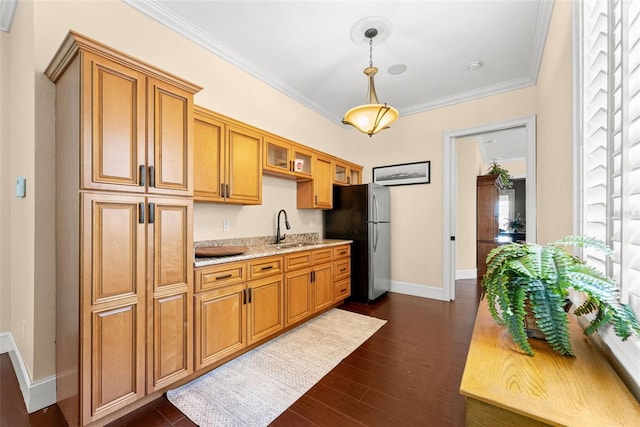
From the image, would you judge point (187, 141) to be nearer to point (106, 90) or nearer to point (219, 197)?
point (106, 90)

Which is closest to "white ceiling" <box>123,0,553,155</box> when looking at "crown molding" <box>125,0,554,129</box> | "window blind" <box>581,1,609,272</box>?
"crown molding" <box>125,0,554,129</box>

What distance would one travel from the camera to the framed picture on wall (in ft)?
13.8

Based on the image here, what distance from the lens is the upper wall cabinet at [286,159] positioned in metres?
3.08

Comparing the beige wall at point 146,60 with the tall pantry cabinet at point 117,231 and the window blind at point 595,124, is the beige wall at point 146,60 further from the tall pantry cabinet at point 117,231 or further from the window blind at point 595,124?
the window blind at point 595,124

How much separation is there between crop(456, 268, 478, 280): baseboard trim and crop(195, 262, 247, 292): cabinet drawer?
472cm

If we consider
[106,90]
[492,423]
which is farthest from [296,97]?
[492,423]

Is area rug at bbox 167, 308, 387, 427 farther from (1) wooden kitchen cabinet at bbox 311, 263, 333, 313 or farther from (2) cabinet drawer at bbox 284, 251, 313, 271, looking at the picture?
→ (2) cabinet drawer at bbox 284, 251, 313, 271

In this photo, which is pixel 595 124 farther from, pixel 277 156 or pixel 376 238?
pixel 376 238

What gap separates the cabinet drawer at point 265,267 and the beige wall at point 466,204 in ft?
13.8

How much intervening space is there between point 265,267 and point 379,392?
137 centimetres

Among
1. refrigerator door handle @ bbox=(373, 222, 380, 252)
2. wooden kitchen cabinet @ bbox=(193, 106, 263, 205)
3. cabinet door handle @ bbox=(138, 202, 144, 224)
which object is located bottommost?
refrigerator door handle @ bbox=(373, 222, 380, 252)

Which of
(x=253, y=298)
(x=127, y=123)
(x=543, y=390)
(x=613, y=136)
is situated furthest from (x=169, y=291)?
(x=613, y=136)

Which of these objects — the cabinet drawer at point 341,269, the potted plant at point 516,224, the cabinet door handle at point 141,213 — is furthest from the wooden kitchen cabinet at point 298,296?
the potted plant at point 516,224

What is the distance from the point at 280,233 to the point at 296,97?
199cm
